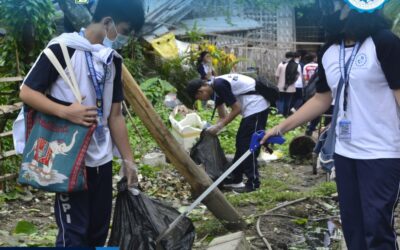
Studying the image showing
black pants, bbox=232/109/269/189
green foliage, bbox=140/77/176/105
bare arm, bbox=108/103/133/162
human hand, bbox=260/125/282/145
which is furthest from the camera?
green foliage, bbox=140/77/176/105

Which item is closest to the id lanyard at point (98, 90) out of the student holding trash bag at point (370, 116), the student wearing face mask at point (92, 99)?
the student wearing face mask at point (92, 99)

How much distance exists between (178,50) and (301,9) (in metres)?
4.79

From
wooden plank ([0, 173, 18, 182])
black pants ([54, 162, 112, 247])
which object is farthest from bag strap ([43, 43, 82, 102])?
wooden plank ([0, 173, 18, 182])

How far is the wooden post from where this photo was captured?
17.2 ft

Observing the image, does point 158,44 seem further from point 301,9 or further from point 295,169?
point 295,169

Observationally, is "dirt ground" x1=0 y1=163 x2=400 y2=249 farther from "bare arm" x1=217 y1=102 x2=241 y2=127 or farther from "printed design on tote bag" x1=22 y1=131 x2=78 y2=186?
"printed design on tote bag" x1=22 y1=131 x2=78 y2=186

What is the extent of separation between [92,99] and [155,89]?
10898 mm

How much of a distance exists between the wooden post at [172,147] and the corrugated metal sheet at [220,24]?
13188 millimetres

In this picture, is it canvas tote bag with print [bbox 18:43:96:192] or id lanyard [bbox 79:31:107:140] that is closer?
canvas tote bag with print [bbox 18:43:96:192]

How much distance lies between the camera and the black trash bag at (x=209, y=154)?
7.63 metres

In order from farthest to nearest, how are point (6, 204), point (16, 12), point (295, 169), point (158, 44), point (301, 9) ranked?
point (301, 9), point (158, 44), point (295, 169), point (16, 12), point (6, 204)

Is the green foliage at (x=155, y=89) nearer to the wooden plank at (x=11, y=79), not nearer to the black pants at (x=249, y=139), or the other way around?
the black pants at (x=249, y=139)

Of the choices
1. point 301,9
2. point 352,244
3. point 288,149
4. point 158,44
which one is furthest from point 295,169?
point 301,9

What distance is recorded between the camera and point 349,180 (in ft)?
11.8
